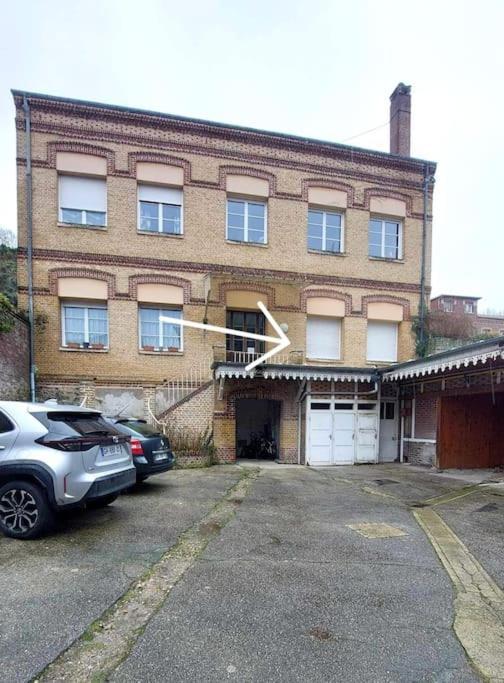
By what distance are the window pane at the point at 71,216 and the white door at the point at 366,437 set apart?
11736 millimetres

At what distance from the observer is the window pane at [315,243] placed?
49.8ft

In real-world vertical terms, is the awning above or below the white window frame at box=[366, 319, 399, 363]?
below

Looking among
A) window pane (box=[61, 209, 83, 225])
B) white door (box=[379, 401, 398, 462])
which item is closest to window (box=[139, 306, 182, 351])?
window pane (box=[61, 209, 83, 225])

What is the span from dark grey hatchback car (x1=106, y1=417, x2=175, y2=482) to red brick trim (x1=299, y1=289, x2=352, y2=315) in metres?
8.19

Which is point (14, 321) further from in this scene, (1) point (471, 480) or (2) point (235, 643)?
(1) point (471, 480)

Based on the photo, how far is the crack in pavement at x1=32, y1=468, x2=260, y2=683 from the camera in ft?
8.61

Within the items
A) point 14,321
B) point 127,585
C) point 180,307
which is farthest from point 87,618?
point 180,307

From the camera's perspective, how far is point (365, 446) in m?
13.5

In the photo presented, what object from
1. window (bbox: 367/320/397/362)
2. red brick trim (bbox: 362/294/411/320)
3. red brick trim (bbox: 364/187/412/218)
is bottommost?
window (bbox: 367/320/397/362)

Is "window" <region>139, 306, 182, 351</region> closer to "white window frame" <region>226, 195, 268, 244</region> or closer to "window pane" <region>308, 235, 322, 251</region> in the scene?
"white window frame" <region>226, 195, 268, 244</region>

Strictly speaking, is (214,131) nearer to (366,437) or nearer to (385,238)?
(385,238)

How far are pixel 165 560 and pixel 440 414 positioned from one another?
10484mm
